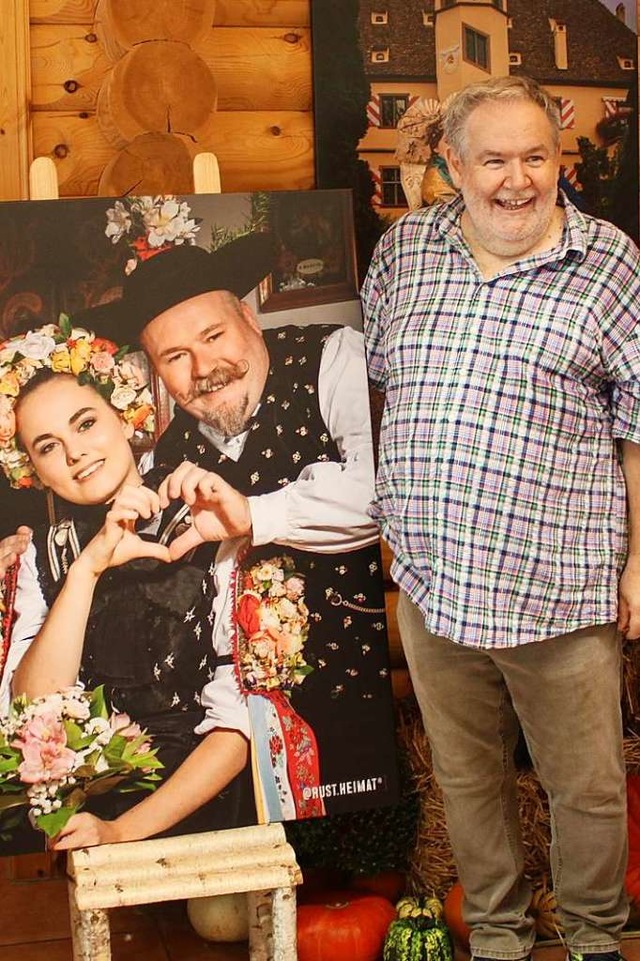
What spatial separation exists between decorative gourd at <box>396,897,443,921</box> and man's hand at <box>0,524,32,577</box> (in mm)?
1097

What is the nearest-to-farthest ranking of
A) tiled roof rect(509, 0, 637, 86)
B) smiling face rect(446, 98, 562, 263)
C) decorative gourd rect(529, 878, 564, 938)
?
smiling face rect(446, 98, 562, 263)
decorative gourd rect(529, 878, 564, 938)
tiled roof rect(509, 0, 637, 86)

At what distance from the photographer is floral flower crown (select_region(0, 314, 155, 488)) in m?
2.33

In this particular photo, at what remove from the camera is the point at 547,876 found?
2715 mm

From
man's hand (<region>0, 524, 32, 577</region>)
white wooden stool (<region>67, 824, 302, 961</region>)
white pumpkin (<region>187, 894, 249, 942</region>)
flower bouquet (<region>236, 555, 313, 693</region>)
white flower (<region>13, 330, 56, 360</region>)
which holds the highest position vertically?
white flower (<region>13, 330, 56, 360</region>)

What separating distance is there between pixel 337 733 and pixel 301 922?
0.48m

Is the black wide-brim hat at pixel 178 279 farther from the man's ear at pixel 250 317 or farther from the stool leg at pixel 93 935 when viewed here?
the stool leg at pixel 93 935

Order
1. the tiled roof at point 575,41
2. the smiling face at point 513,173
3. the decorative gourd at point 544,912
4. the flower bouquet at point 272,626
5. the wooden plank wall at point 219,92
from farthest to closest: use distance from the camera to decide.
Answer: the tiled roof at point 575,41
the wooden plank wall at point 219,92
the decorative gourd at point 544,912
the flower bouquet at point 272,626
the smiling face at point 513,173

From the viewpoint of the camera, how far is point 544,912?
2.66 metres

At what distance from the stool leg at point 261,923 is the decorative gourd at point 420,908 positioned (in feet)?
1.09

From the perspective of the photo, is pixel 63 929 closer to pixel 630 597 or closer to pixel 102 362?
pixel 102 362

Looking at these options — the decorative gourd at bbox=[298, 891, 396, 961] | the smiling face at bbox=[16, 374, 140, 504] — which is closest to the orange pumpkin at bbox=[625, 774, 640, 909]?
the decorative gourd at bbox=[298, 891, 396, 961]

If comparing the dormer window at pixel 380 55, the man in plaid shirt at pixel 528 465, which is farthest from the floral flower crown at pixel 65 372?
the dormer window at pixel 380 55

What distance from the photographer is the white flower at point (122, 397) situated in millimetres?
2371

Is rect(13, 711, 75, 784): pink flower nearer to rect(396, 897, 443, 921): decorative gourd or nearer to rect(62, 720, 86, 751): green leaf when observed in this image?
rect(62, 720, 86, 751): green leaf
